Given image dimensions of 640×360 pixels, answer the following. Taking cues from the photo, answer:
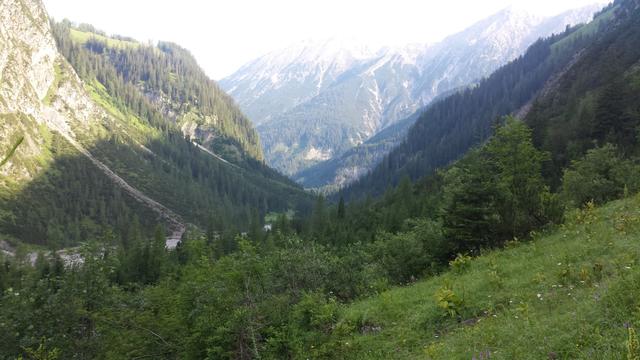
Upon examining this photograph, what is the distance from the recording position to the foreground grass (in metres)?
8.73

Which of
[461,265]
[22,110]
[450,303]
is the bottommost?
[461,265]

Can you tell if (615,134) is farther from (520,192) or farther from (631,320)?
(631,320)

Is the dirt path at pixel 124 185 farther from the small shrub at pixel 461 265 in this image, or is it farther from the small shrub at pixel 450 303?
the small shrub at pixel 450 303

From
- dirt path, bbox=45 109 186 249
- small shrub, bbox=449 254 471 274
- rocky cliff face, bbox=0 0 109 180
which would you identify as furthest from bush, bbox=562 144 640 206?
dirt path, bbox=45 109 186 249

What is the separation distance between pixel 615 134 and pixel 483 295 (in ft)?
236

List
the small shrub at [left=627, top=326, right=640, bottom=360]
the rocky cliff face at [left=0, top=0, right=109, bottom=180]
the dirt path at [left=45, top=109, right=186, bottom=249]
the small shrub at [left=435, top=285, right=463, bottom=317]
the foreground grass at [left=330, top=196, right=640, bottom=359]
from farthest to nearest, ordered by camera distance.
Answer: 1. the dirt path at [left=45, top=109, right=186, bottom=249]
2. the rocky cliff face at [left=0, top=0, right=109, bottom=180]
3. the small shrub at [left=435, top=285, right=463, bottom=317]
4. the foreground grass at [left=330, top=196, right=640, bottom=359]
5. the small shrub at [left=627, top=326, right=640, bottom=360]

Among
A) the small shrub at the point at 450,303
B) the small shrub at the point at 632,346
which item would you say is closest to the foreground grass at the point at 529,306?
the small shrub at the point at 450,303

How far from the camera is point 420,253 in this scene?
23.2m

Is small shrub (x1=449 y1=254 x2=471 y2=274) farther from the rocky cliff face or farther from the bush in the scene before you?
the rocky cliff face

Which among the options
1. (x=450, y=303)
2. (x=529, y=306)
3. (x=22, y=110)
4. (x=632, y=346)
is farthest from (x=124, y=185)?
(x=632, y=346)

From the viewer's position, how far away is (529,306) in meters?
11.2

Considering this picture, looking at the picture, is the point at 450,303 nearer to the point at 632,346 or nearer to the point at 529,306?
the point at 529,306

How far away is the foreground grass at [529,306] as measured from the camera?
8.73 meters

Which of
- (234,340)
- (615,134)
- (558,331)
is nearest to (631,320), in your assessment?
(558,331)
